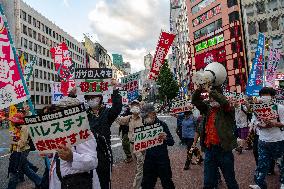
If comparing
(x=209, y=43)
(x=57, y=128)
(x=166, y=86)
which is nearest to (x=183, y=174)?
(x=57, y=128)

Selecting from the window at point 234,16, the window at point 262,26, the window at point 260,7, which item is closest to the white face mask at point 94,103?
the window at point 262,26

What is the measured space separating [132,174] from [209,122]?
4.86m

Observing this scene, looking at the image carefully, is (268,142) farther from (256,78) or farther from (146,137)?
(256,78)

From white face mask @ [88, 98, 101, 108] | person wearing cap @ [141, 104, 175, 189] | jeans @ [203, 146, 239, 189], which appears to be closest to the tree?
person wearing cap @ [141, 104, 175, 189]

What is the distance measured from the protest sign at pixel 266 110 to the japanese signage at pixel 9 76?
400 cm

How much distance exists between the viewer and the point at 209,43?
195ft

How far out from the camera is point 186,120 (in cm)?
1075

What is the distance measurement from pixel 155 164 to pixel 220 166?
112 cm

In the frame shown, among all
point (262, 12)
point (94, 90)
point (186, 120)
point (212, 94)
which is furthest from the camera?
point (262, 12)

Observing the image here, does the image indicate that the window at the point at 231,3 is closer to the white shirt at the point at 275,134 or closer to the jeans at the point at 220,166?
the white shirt at the point at 275,134

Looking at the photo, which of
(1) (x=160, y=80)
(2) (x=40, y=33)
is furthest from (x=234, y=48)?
(2) (x=40, y=33)

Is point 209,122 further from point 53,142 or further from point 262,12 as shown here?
point 262,12

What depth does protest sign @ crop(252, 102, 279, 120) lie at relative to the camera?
6.11 meters

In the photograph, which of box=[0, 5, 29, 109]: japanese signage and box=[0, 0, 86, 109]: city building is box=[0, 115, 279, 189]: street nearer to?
box=[0, 5, 29, 109]: japanese signage
